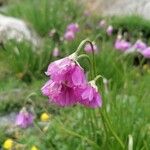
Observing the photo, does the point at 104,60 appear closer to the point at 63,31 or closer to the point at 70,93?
the point at 63,31

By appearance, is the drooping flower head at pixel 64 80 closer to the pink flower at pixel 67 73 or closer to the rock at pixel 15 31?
the pink flower at pixel 67 73

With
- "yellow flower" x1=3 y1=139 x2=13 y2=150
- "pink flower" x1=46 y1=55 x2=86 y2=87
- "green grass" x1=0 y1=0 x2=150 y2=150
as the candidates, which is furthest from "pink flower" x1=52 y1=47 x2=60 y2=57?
"pink flower" x1=46 y1=55 x2=86 y2=87

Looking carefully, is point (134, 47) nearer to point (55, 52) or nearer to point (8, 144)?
point (55, 52)

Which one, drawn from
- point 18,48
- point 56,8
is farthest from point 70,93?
point 56,8

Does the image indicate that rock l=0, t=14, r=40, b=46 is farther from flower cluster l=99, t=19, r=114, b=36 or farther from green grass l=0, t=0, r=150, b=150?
flower cluster l=99, t=19, r=114, b=36

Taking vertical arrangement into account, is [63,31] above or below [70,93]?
above

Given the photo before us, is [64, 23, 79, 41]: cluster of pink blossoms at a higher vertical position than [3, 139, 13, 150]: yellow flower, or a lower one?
higher
